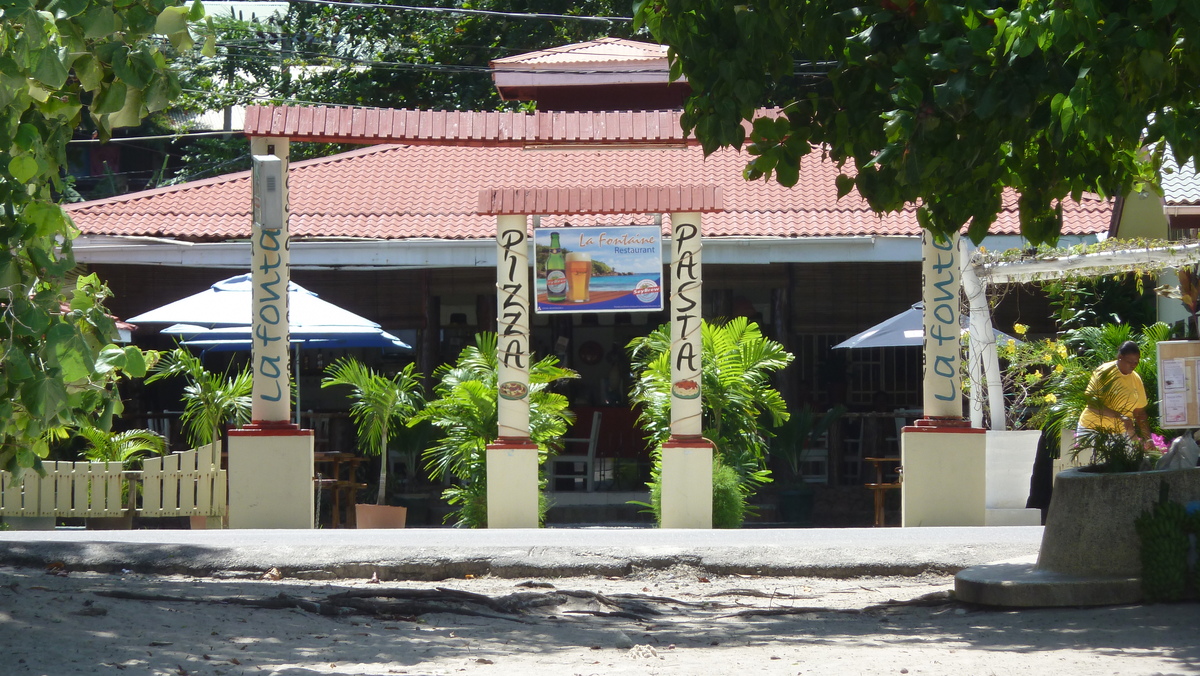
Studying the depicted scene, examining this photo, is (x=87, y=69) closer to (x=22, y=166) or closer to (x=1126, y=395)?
(x=22, y=166)

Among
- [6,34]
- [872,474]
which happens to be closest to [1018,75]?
[6,34]

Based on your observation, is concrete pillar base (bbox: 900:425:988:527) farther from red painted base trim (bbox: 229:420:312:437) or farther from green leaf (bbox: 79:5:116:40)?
green leaf (bbox: 79:5:116:40)

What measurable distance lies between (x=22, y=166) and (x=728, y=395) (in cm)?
754

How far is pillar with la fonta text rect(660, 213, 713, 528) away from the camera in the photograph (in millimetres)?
10016

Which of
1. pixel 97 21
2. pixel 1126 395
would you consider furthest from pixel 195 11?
pixel 1126 395

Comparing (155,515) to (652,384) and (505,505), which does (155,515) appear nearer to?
(505,505)

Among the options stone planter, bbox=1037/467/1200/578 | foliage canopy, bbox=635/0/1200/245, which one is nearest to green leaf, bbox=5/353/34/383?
foliage canopy, bbox=635/0/1200/245

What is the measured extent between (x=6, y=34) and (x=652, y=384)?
7638 mm

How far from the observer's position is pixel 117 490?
34.2 feet

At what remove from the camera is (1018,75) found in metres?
5.23

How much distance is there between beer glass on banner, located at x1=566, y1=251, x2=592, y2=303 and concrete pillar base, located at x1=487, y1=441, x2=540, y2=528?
140 centimetres

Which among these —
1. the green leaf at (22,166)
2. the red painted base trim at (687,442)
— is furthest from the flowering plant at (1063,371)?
the green leaf at (22,166)

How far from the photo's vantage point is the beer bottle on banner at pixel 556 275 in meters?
10.5

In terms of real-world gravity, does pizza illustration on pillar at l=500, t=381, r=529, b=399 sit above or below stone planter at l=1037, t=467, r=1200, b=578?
above
